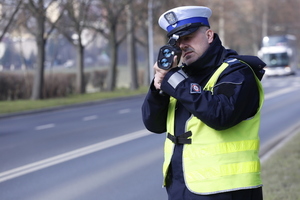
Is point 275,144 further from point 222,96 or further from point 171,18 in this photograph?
point 222,96

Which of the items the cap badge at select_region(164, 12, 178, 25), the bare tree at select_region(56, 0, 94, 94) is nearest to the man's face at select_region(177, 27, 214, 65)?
the cap badge at select_region(164, 12, 178, 25)

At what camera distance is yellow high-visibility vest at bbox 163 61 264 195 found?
288cm

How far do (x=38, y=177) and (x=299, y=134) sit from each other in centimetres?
585

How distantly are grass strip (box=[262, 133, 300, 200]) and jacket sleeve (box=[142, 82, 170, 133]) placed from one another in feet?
10.9

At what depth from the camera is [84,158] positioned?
10062 millimetres

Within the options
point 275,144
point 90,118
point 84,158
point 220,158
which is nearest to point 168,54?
point 220,158

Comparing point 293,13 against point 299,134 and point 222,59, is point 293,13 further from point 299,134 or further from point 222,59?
point 222,59

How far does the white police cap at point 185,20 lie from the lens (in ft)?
9.89

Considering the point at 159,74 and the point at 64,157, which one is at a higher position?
the point at 159,74

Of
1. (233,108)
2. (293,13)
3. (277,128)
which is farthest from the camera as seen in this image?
(293,13)

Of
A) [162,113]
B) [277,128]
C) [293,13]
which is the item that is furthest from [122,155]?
[293,13]

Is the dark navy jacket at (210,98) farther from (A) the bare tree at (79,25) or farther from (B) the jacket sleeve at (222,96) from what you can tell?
(A) the bare tree at (79,25)

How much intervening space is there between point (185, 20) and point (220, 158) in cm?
72

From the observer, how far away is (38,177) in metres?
8.52
